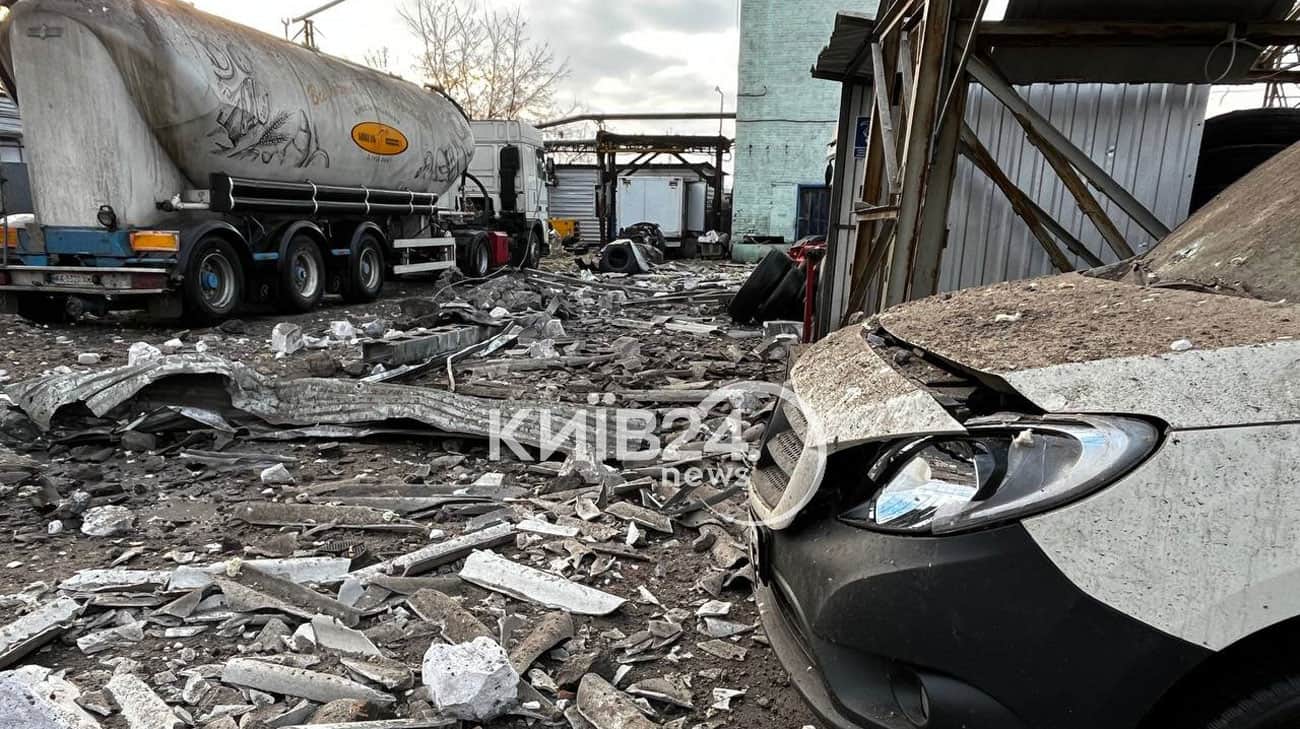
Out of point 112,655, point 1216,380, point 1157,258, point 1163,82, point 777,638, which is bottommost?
point 112,655

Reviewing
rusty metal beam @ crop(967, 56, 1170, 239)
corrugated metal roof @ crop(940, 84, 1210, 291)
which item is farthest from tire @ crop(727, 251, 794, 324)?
rusty metal beam @ crop(967, 56, 1170, 239)

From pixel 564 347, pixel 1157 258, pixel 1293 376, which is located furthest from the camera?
pixel 564 347

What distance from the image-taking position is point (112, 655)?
273 centimetres

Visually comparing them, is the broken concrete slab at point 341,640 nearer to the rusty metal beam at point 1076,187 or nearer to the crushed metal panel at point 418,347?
the crushed metal panel at point 418,347

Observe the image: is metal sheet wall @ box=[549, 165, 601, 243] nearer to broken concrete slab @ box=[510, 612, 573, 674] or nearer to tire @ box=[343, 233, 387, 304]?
tire @ box=[343, 233, 387, 304]

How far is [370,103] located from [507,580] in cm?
1098

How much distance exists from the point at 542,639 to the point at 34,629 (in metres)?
1.91

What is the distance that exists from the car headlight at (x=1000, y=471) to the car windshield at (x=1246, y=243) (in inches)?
42.6

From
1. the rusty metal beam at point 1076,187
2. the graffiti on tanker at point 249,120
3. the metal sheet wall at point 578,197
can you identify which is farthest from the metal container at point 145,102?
the metal sheet wall at point 578,197

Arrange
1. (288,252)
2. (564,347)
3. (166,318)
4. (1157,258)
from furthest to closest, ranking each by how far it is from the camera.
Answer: (288,252)
(166,318)
(564,347)
(1157,258)

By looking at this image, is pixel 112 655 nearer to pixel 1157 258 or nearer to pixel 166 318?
pixel 1157 258

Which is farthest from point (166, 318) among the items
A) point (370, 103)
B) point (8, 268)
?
point (370, 103)

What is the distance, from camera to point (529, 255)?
61.7 feet

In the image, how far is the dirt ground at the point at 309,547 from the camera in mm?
2650
